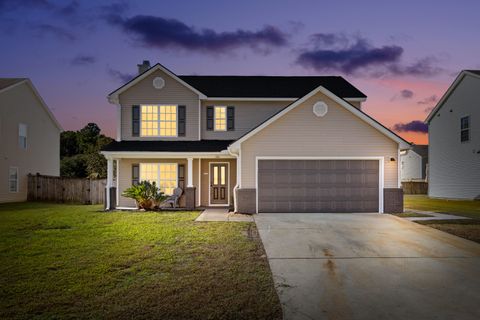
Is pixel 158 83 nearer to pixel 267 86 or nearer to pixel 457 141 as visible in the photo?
pixel 267 86

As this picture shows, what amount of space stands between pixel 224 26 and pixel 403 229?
59.3ft

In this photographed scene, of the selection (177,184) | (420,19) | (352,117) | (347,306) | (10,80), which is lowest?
(347,306)

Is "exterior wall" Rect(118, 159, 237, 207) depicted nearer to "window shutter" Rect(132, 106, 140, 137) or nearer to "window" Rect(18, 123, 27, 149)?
"window shutter" Rect(132, 106, 140, 137)

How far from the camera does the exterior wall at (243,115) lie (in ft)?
62.5

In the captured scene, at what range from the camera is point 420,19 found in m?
19.8

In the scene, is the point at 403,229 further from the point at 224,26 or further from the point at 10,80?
the point at 10,80

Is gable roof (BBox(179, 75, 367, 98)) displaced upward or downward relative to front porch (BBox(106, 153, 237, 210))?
upward

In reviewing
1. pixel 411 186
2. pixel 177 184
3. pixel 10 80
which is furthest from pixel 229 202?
pixel 411 186

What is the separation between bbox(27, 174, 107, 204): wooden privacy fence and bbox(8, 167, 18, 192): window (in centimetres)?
97

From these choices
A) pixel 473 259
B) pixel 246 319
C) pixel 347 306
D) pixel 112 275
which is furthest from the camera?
pixel 473 259

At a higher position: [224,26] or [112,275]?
[224,26]

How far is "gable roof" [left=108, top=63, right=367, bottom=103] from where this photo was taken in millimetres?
18375

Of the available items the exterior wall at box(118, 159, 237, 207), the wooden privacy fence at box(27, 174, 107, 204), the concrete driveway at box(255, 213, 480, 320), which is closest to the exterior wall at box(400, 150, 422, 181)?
the exterior wall at box(118, 159, 237, 207)

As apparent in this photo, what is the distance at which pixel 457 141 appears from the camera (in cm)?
2448
